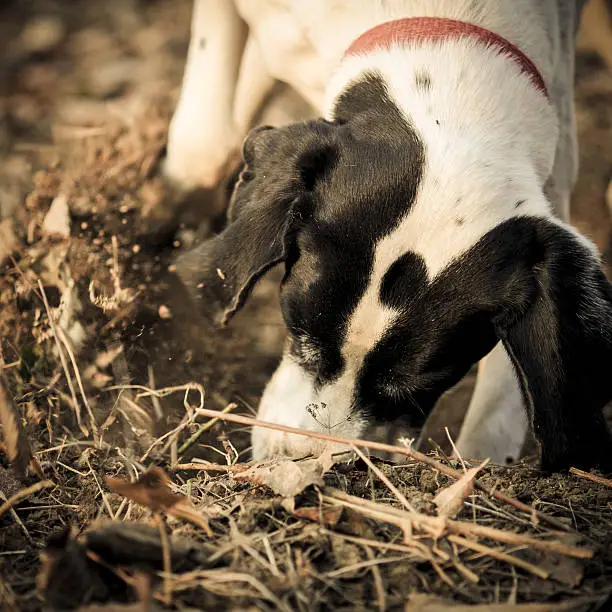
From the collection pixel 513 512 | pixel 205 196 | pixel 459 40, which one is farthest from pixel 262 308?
pixel 513 512

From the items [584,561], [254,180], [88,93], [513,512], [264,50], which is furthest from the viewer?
[88,93]

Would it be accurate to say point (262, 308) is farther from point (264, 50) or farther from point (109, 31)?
point (109, 31)

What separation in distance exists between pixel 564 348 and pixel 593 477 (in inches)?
13.5

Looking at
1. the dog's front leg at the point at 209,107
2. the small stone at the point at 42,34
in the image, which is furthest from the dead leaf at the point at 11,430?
the small stone at the point at 42,34

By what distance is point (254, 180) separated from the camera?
219 cm

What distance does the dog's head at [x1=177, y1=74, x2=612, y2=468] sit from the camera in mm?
1918

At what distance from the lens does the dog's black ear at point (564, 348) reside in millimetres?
1894

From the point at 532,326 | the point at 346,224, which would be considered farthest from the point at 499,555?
the point at 346,224

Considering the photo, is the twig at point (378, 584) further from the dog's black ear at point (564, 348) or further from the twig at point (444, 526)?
the dog's black ear at point (564, 348)

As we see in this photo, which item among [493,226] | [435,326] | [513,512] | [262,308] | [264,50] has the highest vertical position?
[264,50]

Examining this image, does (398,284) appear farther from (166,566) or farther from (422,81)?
(166,566)

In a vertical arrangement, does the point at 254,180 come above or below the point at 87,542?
above

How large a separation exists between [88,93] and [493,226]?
10.8ft

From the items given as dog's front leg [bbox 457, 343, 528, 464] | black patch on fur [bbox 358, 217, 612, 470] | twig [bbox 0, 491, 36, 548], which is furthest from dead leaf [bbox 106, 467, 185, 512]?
dog's front leg [bbox 457, 343, 528, 464]
